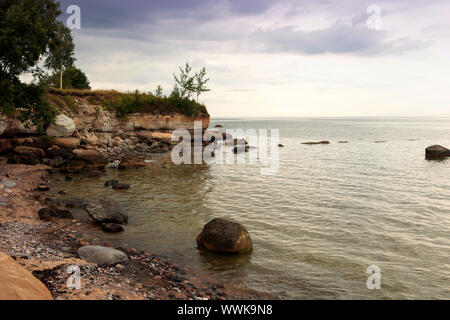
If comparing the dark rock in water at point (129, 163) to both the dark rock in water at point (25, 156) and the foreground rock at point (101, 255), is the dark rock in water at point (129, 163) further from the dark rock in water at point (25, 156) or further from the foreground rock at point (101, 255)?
the foreground rock at point (101, 255)

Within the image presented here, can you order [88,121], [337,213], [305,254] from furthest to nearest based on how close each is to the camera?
[88,121], [337,213], [305,254]

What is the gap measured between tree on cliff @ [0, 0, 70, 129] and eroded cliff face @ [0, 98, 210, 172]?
11.3 ft

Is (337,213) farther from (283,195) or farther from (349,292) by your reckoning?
(349,292)

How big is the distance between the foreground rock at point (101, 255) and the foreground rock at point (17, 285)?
10.1ft

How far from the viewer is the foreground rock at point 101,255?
9.51 metres

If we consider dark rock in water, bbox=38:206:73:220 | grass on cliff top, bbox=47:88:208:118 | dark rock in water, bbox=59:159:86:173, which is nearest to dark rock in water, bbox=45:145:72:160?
dark rock in water, bbox=59:159:86:173

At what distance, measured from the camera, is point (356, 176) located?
2652 centimetres

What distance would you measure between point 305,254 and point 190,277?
451 centimetres

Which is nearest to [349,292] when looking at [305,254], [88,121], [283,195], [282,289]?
[282,289]

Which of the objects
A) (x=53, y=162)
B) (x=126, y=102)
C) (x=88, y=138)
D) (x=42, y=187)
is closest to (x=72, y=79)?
(x=126, y=102)

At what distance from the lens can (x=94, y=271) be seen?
8.48 meters

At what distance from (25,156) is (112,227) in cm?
1791

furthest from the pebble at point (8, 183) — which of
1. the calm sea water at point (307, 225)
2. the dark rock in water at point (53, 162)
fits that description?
the dark rock in water at point (53, 162)

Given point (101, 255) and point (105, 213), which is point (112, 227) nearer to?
point (105, 213)
